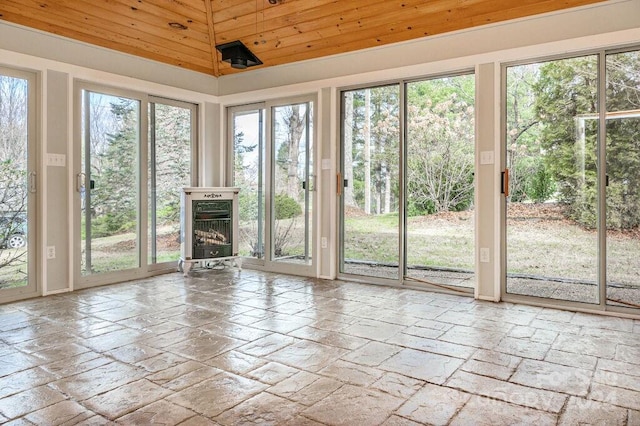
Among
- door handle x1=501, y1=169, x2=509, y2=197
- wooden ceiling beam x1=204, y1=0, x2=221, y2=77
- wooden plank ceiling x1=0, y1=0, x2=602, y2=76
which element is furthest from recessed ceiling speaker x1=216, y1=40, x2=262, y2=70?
door handle x1=501, y1=169, x2=509, y2=197

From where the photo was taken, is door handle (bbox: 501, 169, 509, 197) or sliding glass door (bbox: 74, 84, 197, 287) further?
sliding glass door (bbox: 74, 84, 197, 287)

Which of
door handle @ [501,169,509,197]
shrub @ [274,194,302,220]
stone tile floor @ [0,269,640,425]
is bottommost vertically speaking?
stone tile floor @ [0,269,640,425]

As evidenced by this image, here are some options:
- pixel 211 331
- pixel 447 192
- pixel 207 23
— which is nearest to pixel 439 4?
pixel 447 192

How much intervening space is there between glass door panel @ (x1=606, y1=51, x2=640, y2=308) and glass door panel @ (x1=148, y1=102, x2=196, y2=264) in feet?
14.1

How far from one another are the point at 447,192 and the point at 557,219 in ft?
3.24

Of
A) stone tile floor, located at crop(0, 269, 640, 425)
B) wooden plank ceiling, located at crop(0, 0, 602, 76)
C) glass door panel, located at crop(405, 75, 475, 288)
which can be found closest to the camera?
stone tile floor, located at crop(0, 269, 640, 425)

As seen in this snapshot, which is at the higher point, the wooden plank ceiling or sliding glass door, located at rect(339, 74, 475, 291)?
the wooden plank ceiling

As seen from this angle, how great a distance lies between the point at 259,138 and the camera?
566 centimetres

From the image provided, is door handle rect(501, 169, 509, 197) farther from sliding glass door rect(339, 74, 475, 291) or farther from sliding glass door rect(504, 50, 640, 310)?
sliding glass door rect(339, 74, 475, 291)

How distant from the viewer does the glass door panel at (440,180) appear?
435 cm

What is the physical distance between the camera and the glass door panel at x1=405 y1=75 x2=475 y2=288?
4348 millimetres

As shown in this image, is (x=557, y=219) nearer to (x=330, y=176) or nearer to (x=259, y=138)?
(x=330, y=176)

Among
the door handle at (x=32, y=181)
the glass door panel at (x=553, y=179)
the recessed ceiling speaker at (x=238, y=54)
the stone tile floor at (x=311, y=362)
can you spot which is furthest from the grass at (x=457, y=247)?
the recessed ceiling speaker at (x=238, y=54)

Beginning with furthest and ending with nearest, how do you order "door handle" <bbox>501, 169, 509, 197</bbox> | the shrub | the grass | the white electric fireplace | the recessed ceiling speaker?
the shrub < the white electric fireplace < the recessed ceiling speaker < "door handle" <bbox>501, 169, 509, 197</bbox> < the grass
